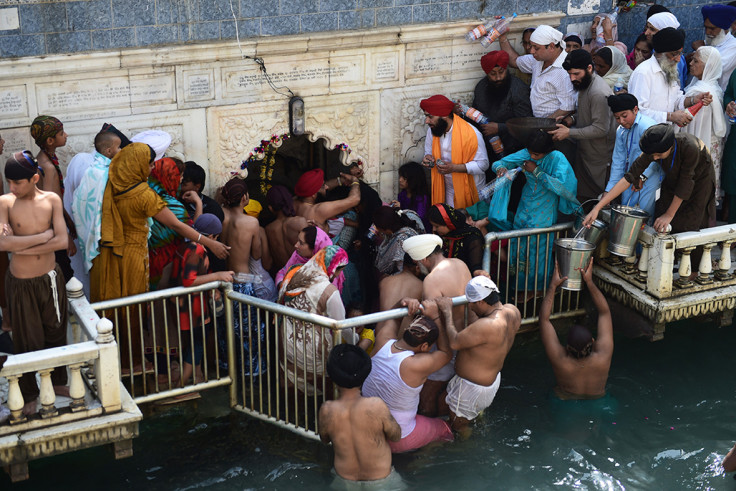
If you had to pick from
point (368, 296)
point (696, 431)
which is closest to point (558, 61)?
point (368, 296)

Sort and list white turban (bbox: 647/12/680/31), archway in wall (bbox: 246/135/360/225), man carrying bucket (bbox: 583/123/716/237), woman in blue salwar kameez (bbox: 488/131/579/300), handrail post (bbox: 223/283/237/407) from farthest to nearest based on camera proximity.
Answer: archway in wall (bbox: 246/135/360/225), white turban (bbox: 647/12/680/31), woman in blue salwar kameez (bbox: 488/131/579/300), man carrying bucket (bbox: 583/123/716/237), handrail post (bbox: 223/283/237/407)

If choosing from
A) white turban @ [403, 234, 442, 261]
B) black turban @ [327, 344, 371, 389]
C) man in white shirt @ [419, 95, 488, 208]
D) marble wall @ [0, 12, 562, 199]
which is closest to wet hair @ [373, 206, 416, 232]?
white turban @ [403, 234, 442, 261]

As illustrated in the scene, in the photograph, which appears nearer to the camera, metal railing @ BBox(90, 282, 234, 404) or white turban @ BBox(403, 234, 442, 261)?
metal railing @ BBox(90, 282, 234, 404)

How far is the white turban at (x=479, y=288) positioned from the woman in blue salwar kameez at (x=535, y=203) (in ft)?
3.60

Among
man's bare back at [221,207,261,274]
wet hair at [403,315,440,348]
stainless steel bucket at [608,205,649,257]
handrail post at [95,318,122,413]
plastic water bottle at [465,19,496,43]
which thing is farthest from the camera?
plastic water bottle at [465,19,496,43]

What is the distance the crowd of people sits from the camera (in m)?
6.44

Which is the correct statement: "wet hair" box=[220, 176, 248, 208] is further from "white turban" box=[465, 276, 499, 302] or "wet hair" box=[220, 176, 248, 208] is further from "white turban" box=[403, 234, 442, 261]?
"white turban" box=[465, 276, 499, 302]

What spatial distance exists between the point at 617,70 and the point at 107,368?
18.4 ft

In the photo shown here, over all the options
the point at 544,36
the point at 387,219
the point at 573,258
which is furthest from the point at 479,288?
the point at 544,36

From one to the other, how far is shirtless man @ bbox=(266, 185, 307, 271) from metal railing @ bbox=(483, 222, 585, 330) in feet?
5.32

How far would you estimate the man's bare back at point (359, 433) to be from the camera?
20.8ft

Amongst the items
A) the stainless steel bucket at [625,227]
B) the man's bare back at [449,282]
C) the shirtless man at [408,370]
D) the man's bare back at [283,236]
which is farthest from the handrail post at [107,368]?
the stainless steel bucket at [625,227]

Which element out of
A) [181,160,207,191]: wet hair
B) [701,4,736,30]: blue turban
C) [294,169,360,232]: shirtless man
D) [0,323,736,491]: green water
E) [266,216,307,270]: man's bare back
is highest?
[701,4,736,30]: blue turban

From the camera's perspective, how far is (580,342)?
737cm
